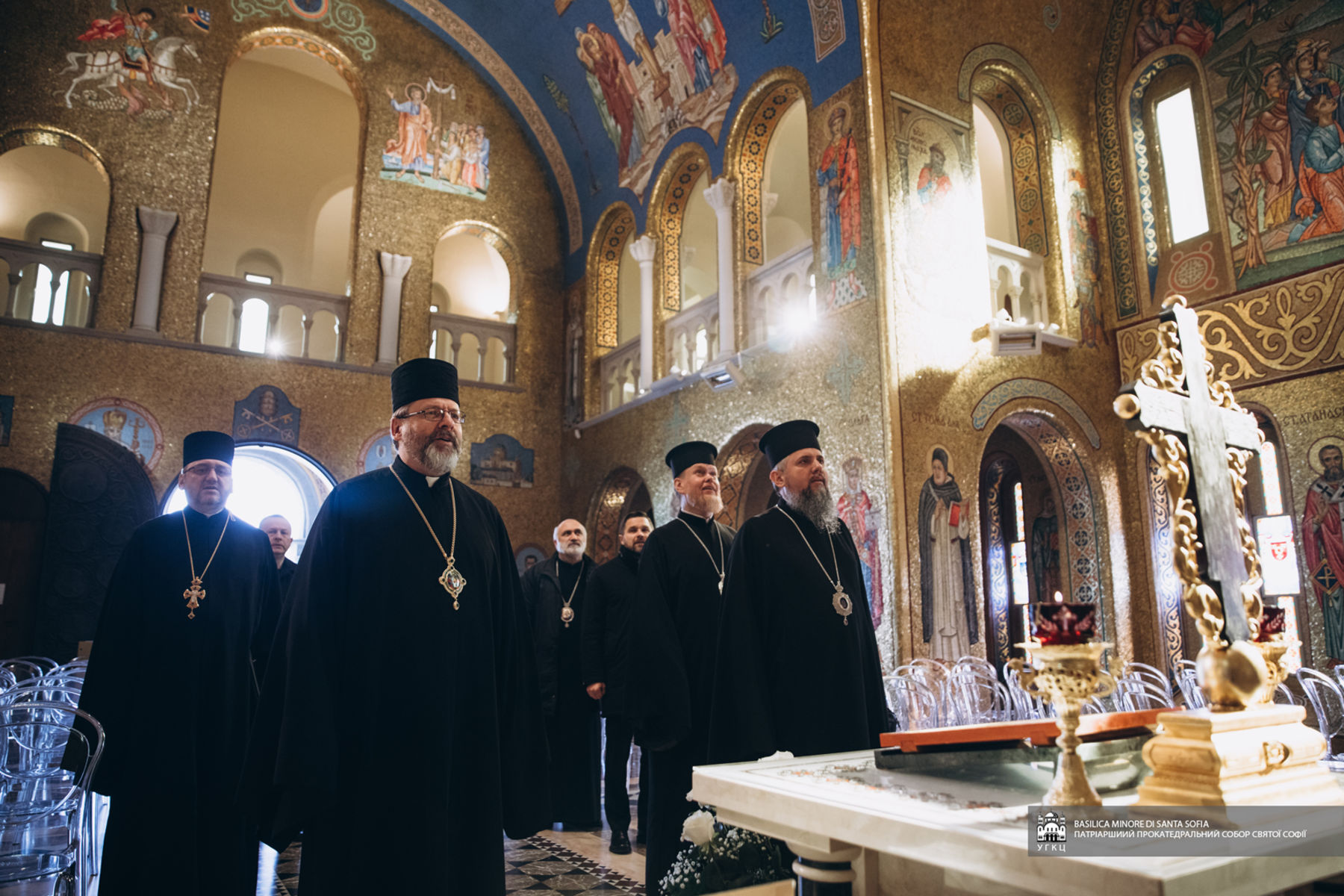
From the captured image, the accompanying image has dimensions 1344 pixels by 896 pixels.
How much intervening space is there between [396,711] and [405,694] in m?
0.06

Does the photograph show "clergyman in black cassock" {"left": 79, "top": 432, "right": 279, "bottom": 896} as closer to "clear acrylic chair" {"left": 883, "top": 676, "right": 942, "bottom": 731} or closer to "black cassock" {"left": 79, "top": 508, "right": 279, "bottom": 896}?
"black cassock" {"left": 79, "top": 508, "right": 279, "bottom": 896}

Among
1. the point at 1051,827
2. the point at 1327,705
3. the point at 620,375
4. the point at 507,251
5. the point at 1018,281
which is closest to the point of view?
the point at 1051,827

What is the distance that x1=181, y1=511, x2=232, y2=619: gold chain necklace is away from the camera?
413cm

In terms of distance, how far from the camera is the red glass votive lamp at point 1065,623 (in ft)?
5.20

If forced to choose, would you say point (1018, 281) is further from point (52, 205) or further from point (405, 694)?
point (52, 205)

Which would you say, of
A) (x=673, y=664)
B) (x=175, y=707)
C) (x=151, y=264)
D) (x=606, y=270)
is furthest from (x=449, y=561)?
(x=606, y=270)

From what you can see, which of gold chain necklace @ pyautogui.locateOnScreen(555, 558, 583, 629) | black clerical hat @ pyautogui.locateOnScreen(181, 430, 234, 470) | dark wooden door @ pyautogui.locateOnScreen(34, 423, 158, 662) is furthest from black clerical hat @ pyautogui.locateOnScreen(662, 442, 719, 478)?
dark wooden door @ pyautogui.locateOnScreen(34, 423, 158, 662)

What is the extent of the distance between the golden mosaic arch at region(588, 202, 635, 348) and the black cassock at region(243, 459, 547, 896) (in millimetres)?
10695

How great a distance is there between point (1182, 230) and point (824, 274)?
4080 millimetres

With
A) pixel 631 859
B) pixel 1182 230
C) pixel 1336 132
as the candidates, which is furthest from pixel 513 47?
pixel 631 859

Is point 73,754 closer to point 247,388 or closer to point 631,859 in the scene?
point 631,859

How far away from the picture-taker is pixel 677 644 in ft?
12.8

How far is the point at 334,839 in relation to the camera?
2.64 meters

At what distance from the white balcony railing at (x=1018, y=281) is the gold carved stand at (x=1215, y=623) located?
837cm
